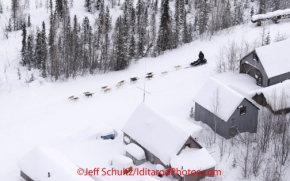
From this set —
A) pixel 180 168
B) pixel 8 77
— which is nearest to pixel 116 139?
pixel 180 168

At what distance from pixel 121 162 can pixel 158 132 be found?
13.5 ft

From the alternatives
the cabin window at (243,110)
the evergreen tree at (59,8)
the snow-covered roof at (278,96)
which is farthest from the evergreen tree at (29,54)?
the snow-covered roof at (278,96)

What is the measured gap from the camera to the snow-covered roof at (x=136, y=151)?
39938mm

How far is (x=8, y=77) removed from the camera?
65750mm

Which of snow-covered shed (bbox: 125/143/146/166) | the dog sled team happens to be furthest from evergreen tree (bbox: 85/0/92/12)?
snow-covered shed (bbox: 125/143/146/166)

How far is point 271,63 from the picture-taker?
51312 mm

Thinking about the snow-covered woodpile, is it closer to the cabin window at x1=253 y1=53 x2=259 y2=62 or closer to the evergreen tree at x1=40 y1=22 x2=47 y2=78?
the cabin window at x1=253 y1=53 x2=259 y2=62

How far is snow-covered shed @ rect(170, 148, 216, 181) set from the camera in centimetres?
3709

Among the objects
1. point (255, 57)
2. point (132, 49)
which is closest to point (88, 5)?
point (132, 49)

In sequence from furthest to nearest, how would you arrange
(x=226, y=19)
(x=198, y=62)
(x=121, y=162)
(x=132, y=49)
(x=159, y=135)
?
(x=226, y=19) → (x=132, y=49) → (x=198, y=62) → (x=159, y=135) → (x=121, y=162)

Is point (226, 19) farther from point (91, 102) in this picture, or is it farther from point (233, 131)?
point (233, 131)

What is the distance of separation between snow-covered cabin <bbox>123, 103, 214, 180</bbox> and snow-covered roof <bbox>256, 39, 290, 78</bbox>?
42.9 ft

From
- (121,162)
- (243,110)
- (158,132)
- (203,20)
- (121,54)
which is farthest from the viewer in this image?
(203,20)

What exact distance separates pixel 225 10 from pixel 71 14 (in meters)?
27.9
